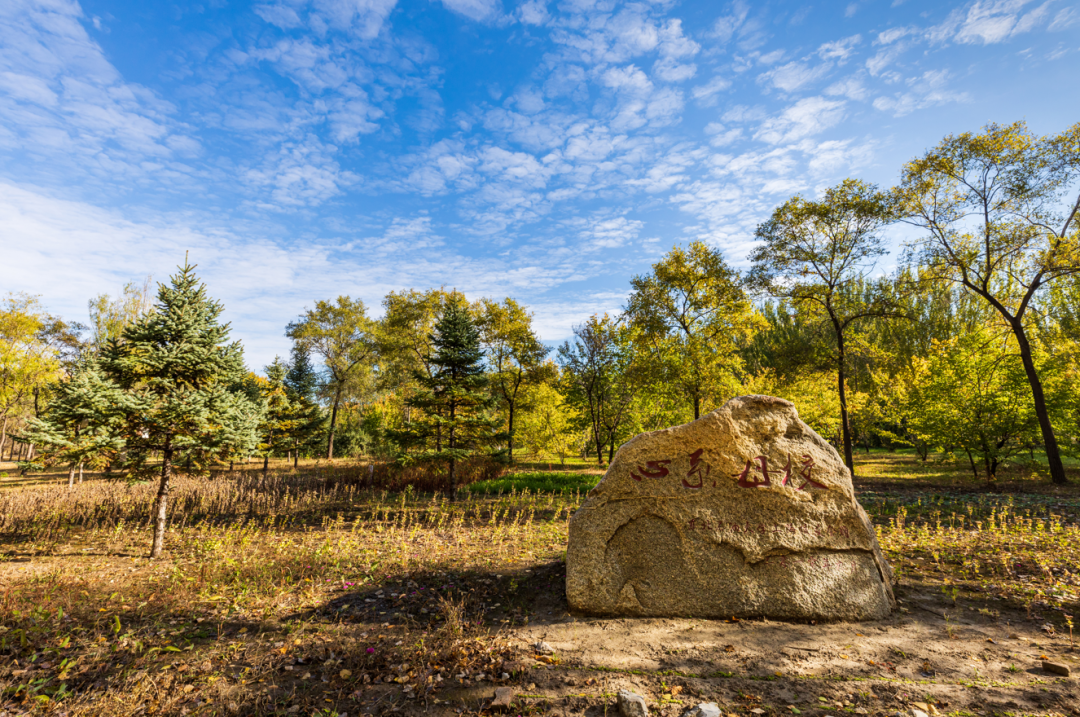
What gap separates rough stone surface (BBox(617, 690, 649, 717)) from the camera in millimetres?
3251

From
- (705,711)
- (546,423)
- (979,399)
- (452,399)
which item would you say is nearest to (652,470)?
(705,711)

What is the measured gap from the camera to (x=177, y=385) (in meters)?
8.62

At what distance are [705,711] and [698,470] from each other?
8.43ft

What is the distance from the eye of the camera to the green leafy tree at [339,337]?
32312 millimetres

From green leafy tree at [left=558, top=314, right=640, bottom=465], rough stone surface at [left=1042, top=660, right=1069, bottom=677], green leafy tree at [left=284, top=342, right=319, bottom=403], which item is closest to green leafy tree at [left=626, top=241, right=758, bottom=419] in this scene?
green leafy tree at [left=558, top=314, right=640, bottom=465]

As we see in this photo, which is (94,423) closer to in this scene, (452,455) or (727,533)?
(452,455)

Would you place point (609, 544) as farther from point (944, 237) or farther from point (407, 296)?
point (407, 296)

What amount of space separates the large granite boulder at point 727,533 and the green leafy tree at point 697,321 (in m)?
12.4

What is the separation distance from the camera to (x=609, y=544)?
209 inches

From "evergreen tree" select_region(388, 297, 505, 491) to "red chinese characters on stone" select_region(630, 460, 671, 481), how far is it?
382 inches

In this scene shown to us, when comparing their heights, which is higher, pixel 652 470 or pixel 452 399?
pixel 452 399

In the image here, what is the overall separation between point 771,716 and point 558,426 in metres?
24.9

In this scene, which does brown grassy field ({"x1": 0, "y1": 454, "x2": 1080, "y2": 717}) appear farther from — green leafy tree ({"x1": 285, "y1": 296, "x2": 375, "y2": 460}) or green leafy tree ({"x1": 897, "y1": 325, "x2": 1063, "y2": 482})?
green leafy tree ({"x1": 285, "y1": 296, "x2": 375, "y2": 460})

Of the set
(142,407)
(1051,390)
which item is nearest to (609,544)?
(142,407)
